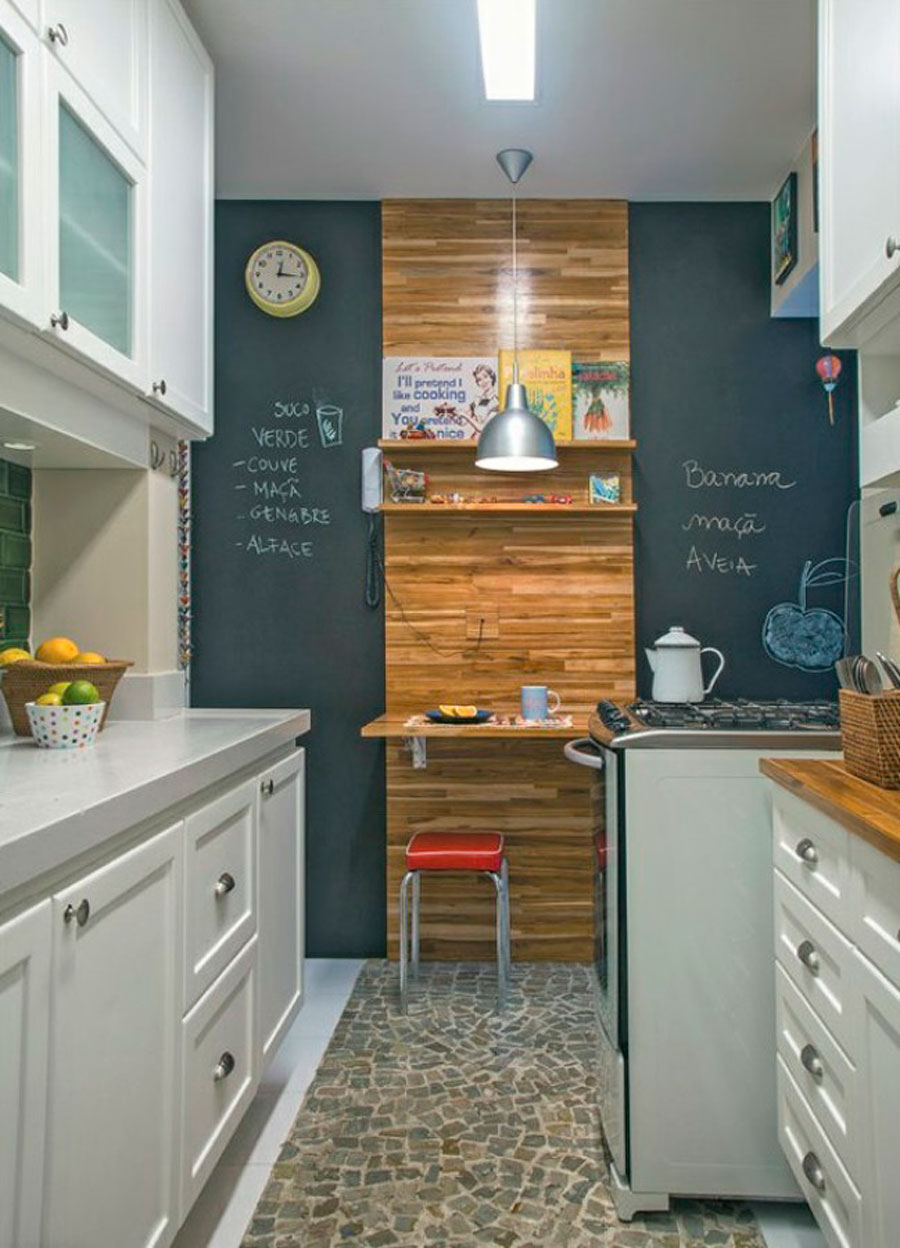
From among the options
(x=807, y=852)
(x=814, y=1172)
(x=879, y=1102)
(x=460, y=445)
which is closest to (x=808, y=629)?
(x=460, y=445)

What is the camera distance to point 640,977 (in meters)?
1.67

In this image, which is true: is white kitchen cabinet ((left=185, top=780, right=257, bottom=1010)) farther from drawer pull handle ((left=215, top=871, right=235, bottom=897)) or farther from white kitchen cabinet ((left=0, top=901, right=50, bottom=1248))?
white kitchen cabinet ((left=0, top=901, right=50, bottom=1248))

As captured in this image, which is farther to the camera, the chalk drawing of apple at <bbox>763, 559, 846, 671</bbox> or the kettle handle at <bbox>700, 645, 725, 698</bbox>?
the chalk drawing of apple at <bbox>763, 559, 846, 671</bbox>

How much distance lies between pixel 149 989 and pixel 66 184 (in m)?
1.48

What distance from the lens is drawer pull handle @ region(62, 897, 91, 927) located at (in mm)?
1033

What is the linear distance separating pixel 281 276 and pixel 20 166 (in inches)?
66.2

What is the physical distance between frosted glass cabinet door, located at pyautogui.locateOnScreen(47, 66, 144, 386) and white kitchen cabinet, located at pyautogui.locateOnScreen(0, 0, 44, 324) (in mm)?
45

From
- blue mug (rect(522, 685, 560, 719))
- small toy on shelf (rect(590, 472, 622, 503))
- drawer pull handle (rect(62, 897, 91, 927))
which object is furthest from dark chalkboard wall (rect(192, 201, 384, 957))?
drawer pull handle (rect(62, 897, 91, 927))

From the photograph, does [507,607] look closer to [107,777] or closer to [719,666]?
[719,666]

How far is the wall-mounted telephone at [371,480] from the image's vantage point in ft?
9.70

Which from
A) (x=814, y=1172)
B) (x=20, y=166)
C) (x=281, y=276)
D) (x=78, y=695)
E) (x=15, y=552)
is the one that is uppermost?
(x=281, y=276)

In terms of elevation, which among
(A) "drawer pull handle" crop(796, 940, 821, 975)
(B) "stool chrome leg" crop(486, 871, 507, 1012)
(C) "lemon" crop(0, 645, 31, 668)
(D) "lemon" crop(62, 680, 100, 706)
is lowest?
(B) "stool chrome leg" crop(486, 871, 507, 1012)

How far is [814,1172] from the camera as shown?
1.36 meters

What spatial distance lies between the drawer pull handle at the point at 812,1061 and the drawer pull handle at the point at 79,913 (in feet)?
3.79
